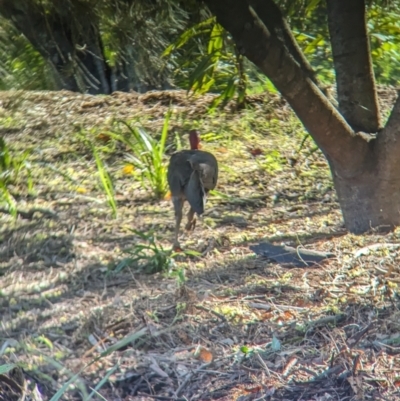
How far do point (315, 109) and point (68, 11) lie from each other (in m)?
1.88

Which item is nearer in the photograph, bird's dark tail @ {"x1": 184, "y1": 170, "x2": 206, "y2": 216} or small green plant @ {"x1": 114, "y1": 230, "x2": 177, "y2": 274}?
small green plant @ {"x1": 114, "y1": 230, "x2": 177, "y2": 274}

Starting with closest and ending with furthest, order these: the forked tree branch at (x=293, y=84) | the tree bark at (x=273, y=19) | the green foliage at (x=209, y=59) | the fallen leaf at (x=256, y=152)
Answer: the forked tree branch at (x=293, y=84), the tree bark at (x=273, y=19), the green foliage at (x=209, y=59), the fallen leaf at (x=256, y=152)

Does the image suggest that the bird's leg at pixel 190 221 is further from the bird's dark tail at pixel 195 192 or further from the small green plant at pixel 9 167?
the small green plant at pixel 9 167

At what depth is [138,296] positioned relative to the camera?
4.76 metres

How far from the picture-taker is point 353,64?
221 inches

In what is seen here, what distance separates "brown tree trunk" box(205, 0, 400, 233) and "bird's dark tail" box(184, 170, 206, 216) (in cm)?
83

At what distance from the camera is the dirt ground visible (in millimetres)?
3822

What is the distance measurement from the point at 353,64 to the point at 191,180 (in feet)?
4.50

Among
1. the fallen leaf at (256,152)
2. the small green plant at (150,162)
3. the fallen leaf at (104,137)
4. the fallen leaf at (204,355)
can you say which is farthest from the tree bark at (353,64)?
the fallen leaf at (104,137)

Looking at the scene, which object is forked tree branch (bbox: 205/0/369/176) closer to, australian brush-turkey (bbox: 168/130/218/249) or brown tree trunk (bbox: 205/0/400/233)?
brown tree trunk (bbox: 205/0/400/233)

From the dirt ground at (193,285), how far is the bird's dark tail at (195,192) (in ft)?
1.04

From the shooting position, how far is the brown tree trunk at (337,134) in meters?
5.04

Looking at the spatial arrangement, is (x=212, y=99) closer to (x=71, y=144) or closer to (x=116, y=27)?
(x=71, y=144)

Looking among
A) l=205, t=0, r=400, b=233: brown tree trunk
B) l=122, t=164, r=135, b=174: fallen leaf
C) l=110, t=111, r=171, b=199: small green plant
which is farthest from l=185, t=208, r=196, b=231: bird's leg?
l=122, t=164, r=135, b=174: fallen leaf
